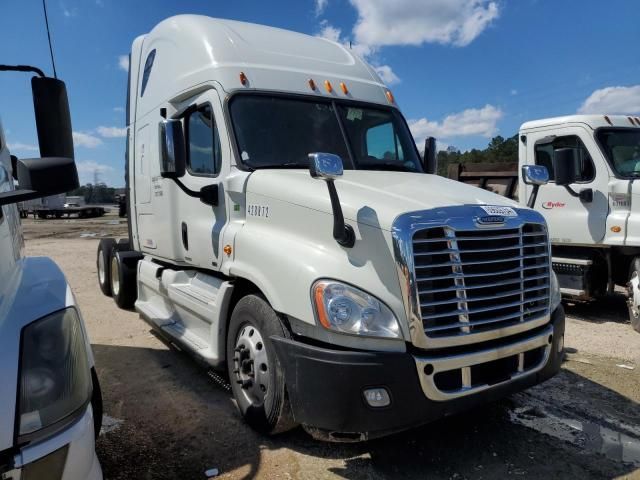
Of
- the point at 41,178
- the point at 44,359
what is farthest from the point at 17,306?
the point at 41,178

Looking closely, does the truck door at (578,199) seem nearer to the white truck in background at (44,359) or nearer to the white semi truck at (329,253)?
the white semi truck at (329,253)

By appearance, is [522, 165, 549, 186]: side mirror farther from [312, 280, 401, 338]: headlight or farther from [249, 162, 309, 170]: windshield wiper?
[312, 280, 401, 338]: headlight

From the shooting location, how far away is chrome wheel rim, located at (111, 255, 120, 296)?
7.42m

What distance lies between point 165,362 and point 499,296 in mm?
3580

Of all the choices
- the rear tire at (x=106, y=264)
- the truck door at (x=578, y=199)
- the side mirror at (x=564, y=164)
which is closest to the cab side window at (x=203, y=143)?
the rear tire at (x=106, y=264)

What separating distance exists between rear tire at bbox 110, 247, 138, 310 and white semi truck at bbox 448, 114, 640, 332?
5850mm

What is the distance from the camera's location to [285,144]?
13.3 ft

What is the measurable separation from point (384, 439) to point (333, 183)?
1.89 m

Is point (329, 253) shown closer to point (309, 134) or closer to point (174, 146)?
point (309, 134)

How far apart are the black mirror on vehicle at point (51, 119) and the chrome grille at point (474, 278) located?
183cm

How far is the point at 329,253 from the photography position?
3.03 m

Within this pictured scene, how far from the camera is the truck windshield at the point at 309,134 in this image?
399 centimetres

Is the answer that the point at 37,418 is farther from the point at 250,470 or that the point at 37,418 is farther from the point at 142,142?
the point at 142,142

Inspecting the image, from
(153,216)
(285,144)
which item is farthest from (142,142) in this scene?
(285,144)
